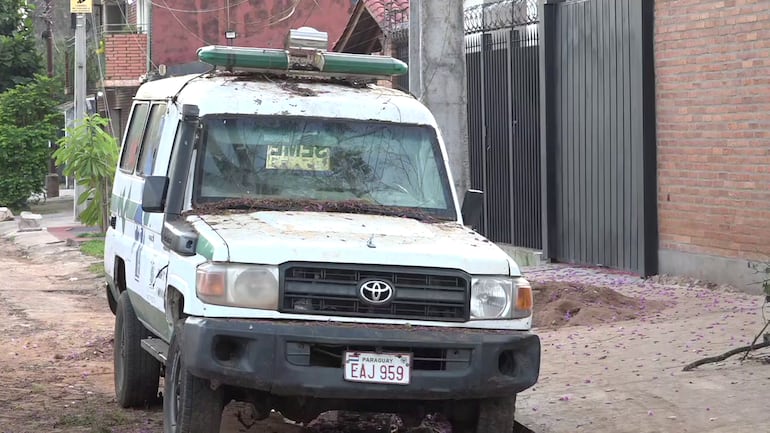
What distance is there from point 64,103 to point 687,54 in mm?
40786

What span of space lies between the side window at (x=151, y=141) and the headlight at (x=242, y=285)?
215 centimetres

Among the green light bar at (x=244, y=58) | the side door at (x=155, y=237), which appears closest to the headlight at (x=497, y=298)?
the side door at (x=155, y=237)

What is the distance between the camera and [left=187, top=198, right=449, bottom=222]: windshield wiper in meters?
7.20

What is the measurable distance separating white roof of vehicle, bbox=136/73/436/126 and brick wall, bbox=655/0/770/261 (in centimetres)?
491

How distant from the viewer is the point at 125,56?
36.5 metres

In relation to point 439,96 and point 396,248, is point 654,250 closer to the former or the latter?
point 439,96

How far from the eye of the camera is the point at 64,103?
50625 millimetres

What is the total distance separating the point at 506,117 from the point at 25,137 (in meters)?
24.9

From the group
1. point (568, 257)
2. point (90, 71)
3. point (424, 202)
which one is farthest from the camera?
point (90, 71)

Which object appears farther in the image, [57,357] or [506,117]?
[506,117]

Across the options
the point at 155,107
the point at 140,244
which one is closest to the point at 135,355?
the point at 140,244

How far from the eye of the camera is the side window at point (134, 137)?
30.1 feet

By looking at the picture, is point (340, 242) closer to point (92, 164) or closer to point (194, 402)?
point (194, 402)

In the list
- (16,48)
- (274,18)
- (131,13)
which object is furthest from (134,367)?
(16,48)
